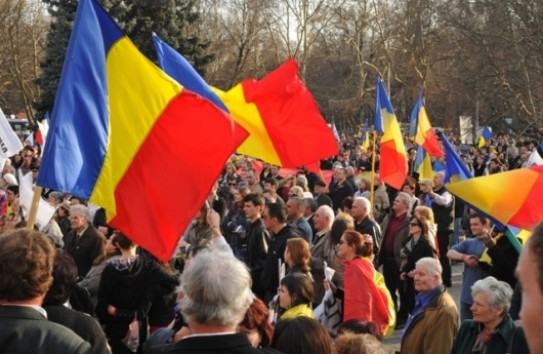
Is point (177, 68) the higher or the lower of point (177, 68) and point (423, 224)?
the higher

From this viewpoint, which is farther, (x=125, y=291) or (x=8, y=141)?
(x=8, y=141)

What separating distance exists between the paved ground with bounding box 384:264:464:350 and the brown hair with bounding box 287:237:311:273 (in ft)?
7.87

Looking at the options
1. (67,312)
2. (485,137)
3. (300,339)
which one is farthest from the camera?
(485,137)

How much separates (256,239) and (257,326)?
15.1 ft

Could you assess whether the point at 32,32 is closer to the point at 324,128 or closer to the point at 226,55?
the point at 226,55

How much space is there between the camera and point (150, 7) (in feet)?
108

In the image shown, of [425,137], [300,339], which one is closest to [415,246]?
[300,339]

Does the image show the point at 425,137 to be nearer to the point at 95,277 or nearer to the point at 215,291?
the point at 95,277

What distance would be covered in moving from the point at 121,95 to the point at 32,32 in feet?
168

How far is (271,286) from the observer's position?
7680mm

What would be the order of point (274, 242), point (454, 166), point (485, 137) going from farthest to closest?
point (485, 137), point (454, 166), point (274, 242)

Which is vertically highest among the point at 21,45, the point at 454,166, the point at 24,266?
the point at 21,45

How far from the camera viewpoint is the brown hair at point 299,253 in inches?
255

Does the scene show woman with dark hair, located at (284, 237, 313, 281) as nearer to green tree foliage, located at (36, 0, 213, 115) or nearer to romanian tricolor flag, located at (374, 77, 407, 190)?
romanian tricolor flag, located at (374, 77, 407, 190)
